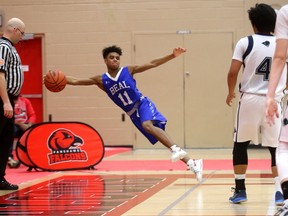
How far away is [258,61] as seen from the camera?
596cm

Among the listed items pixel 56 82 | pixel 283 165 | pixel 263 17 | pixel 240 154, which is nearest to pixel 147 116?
pixel 56 82

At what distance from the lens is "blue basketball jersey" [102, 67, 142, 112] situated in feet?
27.6

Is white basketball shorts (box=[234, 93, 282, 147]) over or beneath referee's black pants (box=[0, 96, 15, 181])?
over

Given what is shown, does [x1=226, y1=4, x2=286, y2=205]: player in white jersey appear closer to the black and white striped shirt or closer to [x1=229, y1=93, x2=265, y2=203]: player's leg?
[x1=229, y1=93, x2=265, y2=203]: player's leg

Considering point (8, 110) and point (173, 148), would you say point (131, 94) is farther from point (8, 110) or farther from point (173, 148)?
point (8, 110)

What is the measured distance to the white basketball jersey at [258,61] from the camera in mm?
5957

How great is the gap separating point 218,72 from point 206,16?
118cm

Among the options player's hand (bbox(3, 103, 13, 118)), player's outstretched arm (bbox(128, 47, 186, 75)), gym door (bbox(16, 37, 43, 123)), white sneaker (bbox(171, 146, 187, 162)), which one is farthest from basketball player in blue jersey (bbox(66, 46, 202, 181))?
gym door (bbox(16, 37, 43, 123))

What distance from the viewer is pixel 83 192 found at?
23.7 feet

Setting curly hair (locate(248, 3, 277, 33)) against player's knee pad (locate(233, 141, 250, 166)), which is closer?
curly hair (locate(248, 3, 277, 33))

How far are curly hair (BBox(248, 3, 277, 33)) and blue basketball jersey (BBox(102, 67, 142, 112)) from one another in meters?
2.71

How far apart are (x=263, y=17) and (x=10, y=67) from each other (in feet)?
9.77

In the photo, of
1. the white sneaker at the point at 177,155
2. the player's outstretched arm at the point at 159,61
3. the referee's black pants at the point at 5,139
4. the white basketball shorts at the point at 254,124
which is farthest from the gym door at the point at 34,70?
the white basketball shorts at the point at 254,124

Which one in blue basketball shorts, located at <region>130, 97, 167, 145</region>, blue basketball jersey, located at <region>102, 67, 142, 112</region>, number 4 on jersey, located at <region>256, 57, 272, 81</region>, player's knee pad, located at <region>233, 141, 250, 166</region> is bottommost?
player's knee pad, located at <region>233, 141, 250, 166</region>
